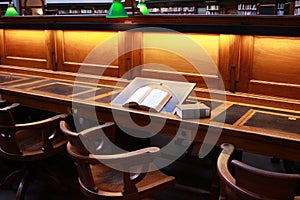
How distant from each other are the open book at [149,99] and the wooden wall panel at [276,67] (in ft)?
2.13

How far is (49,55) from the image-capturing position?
3.46 meters

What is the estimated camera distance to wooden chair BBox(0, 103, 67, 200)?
2363mm

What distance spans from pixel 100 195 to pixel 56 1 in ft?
32.3

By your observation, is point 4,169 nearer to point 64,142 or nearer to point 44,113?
point 44,113

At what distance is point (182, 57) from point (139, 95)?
51 cm

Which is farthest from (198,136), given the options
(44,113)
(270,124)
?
(44,113)

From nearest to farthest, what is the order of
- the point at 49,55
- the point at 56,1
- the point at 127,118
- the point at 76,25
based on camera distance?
the point at 127,118 → the point at 76,25 → the point at 49,55 → the point at 56,1

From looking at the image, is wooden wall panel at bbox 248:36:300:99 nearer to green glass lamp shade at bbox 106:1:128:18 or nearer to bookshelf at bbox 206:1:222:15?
green glass lamp shade at bbox 106:1:128:18

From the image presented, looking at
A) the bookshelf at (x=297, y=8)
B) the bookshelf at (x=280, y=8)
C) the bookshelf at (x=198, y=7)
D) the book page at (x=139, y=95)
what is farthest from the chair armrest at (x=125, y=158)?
the bookshelf at (x=280, y=8)

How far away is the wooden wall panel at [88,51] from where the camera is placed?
307 cm

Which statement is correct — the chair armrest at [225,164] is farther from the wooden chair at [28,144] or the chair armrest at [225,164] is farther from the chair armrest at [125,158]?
the wooden chair at [28,144]

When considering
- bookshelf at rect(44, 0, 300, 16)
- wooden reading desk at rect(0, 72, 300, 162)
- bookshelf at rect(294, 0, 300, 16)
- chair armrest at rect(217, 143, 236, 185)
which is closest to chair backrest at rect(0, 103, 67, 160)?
wooden reading desk at rect(0, 72, 300, 162)

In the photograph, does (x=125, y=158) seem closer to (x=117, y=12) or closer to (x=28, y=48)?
(x=117, y=12)

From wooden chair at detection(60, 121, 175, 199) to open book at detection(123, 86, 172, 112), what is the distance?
10.1 inches
